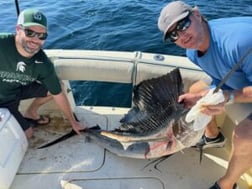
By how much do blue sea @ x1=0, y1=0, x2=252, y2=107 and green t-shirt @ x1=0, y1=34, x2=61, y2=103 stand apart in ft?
5.78

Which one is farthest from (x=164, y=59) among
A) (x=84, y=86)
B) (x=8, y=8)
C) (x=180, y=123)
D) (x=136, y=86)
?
(x=8, y=8)

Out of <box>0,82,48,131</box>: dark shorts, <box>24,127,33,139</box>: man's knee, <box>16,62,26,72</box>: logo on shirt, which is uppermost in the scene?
<box>16,62,26,72</box>: logo on shirt

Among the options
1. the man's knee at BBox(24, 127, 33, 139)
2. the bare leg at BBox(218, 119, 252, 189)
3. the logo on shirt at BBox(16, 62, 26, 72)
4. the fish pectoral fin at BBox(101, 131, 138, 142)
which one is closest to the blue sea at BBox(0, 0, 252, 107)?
the man's knee at BBox(24, 127, 33, 139)

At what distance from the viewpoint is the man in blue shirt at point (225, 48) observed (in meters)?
2.07

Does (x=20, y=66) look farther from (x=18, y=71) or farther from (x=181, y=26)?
(x=181, y=26)

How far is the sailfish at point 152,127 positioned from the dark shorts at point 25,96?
45 cm

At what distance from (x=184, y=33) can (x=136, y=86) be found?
0.77m

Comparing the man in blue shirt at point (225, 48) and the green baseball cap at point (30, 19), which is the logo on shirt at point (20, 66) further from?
the man in blue shirt at point (225, 48)

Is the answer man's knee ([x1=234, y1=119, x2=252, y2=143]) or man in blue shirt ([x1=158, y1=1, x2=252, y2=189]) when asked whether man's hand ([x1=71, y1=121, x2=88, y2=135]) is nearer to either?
man in blue shirt ([x1=158, y1=1, x2=252, y2=189])

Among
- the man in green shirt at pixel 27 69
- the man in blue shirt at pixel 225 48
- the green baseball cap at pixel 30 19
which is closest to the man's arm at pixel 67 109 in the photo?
the man in green shirt at pixel 27 69

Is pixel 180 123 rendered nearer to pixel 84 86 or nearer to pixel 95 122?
pixel 95 122

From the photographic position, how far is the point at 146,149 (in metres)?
2.64

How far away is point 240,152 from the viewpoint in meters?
2.20

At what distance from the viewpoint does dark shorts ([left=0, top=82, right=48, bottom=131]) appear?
2811 millimetres
